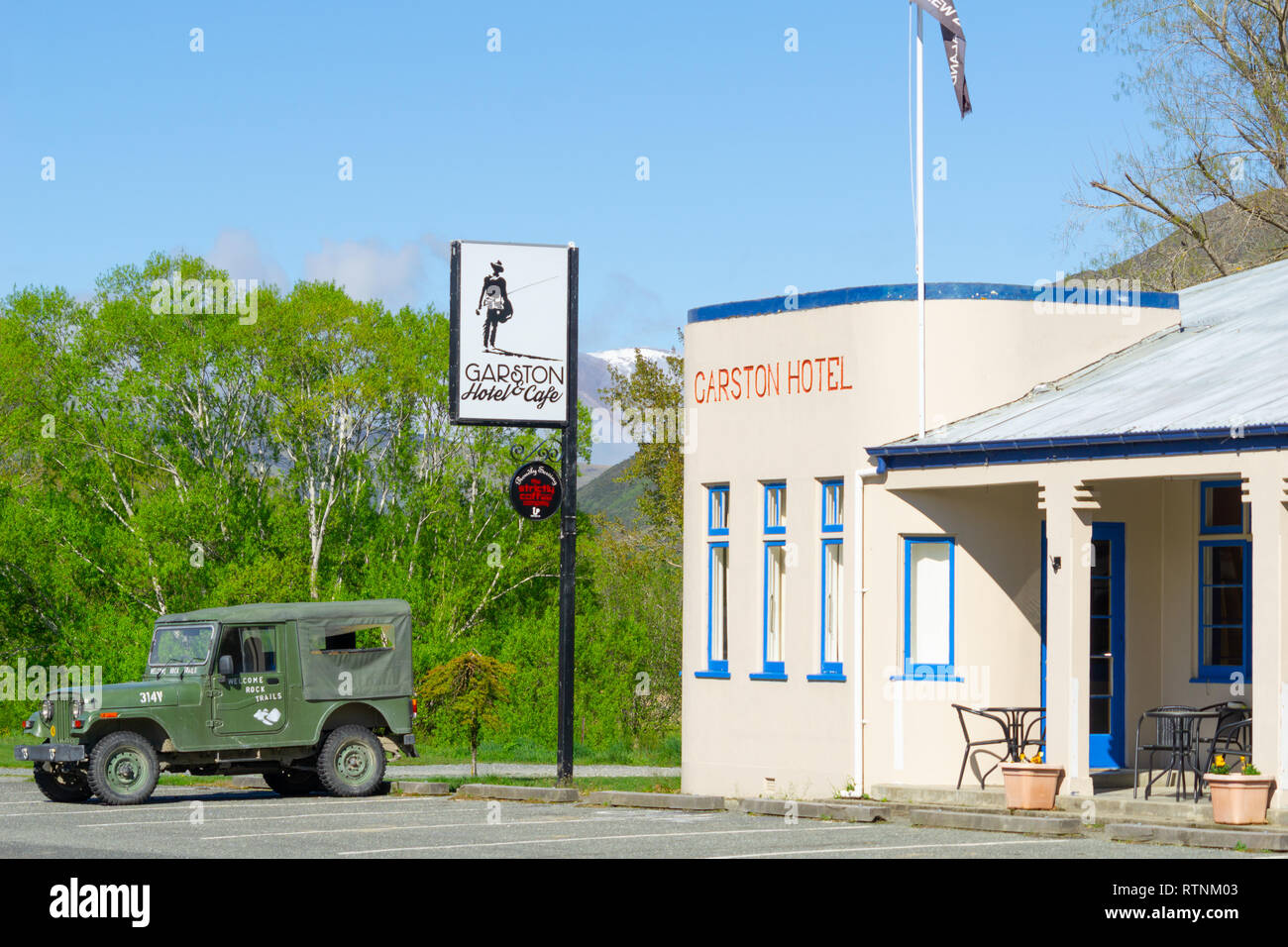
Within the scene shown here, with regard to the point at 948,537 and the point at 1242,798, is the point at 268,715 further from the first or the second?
the point at 1242,798

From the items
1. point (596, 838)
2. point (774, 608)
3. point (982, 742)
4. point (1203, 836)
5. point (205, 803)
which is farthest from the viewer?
point (205, 803)

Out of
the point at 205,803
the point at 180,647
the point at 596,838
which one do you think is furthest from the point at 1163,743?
the point at 180,647

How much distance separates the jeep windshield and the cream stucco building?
607 centimetres

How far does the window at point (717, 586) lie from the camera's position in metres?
21.1

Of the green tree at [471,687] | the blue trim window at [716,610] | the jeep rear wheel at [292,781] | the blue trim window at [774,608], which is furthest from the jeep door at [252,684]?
the blue trim window at [774,608]

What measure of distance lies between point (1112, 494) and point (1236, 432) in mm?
3677

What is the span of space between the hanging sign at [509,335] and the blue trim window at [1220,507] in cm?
711

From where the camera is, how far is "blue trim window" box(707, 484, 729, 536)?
21.2m

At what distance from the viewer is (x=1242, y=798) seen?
15031mm

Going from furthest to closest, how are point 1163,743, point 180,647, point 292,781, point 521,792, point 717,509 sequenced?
point 292,781 → point 180,647 → point 717,509 → point 521,792 → point 1163,743

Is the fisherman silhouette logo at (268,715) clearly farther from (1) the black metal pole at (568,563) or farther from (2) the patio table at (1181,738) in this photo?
(2) the patio table at (1181,738)

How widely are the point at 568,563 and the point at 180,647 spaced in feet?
15.2
